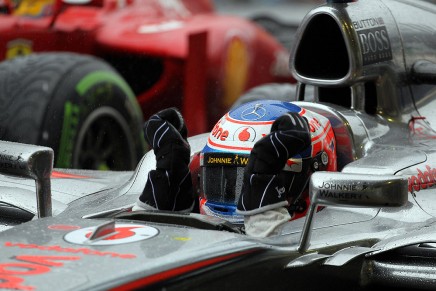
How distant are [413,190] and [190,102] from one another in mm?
4444

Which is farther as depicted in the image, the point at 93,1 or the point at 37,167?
the point at 93,1

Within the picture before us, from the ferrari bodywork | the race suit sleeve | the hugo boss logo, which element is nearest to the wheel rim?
the ferrari bodywork

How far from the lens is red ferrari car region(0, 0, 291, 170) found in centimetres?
686

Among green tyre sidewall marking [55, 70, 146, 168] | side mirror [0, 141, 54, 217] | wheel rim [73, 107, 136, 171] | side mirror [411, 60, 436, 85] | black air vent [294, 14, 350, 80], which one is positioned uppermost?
black air vent [294, 14, 350, 80]

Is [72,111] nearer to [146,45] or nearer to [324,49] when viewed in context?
[146,45]

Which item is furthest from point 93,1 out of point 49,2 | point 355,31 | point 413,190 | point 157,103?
point 413,190

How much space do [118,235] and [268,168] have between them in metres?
0.61

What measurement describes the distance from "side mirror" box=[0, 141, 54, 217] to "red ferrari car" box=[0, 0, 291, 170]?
2.39m

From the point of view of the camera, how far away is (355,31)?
4.90 metres

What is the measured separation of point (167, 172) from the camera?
14.4ft

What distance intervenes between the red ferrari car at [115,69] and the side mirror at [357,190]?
3.26 m

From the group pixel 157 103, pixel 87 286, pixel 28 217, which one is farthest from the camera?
pixel 157 103

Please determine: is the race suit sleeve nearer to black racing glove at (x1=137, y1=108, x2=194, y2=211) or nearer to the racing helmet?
the racing helmet

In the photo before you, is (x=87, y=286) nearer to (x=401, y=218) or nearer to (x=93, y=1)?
(x=401, y=218)
